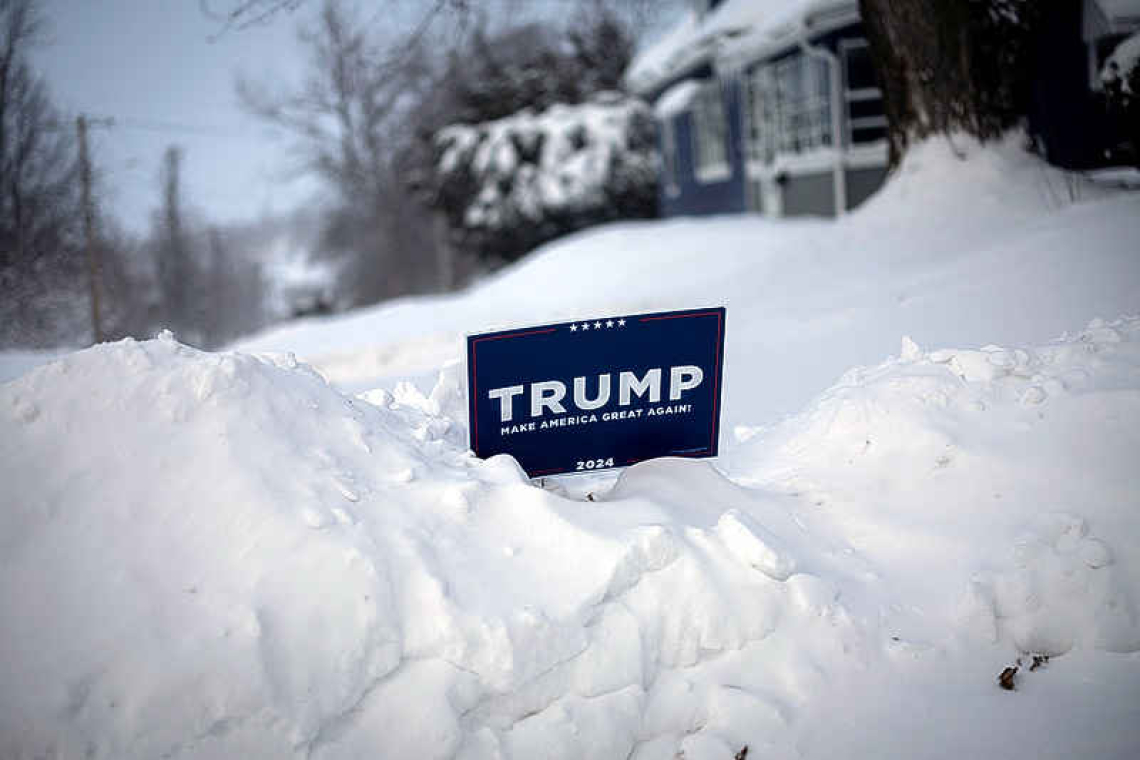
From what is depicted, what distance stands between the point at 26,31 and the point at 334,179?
2698 cm

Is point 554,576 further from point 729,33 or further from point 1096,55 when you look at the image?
point 729,33

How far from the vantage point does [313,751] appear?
7.92ft

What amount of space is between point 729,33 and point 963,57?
25.5 ft

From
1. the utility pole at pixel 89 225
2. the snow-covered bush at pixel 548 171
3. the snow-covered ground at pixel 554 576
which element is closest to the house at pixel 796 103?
the snow-covered bush at pixel 548 171

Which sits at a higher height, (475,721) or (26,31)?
(26,31)

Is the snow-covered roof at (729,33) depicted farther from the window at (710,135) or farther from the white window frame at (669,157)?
the white window frame at (669,157)

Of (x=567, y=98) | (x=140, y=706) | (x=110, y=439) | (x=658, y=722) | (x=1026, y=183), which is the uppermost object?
(x=567, y=98)

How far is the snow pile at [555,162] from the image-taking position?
2252 centimetres

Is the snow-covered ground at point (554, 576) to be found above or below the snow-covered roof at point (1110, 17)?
below

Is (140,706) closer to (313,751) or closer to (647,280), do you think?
(313,751)

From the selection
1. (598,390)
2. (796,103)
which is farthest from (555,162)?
(598,390)

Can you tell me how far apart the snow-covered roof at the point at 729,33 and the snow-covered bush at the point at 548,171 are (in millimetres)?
1325

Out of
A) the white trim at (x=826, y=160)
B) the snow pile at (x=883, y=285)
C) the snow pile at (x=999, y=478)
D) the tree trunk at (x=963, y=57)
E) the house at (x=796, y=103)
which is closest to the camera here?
the snow pile at (x=999, y=478)

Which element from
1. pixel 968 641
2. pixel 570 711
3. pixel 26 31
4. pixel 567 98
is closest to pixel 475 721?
pixel 570 711
